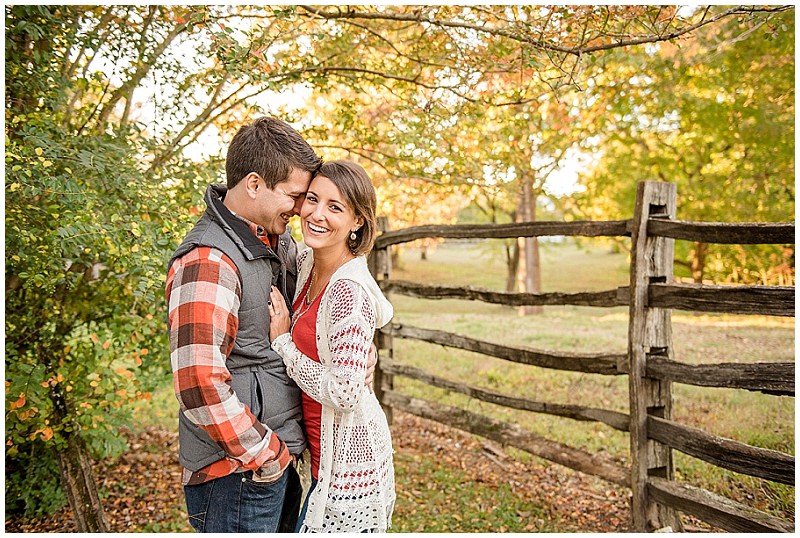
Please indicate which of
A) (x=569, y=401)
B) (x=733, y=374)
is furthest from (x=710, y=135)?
(x=733, y=374)

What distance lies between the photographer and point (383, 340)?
5.80 m

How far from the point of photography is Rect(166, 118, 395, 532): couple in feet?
6.27

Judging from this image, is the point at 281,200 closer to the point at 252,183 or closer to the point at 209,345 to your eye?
the point at 252,183

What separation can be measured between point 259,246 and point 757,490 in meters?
3.89

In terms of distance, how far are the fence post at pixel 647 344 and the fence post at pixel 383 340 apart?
2436mm

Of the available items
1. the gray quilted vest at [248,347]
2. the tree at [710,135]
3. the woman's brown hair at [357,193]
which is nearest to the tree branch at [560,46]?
the woman's brown hair at [357,193]

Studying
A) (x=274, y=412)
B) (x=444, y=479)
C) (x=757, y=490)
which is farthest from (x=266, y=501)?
(x=757, y=490)

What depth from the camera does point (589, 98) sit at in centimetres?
978

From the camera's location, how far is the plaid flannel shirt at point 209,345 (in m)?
1.87

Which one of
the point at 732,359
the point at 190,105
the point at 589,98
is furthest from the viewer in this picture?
the point at 589,98

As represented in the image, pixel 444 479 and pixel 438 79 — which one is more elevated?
pixel 438 79

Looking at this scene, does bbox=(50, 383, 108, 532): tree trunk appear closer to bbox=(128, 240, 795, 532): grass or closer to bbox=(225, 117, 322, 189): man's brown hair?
bbox=(128, 240, 795, 532): grass

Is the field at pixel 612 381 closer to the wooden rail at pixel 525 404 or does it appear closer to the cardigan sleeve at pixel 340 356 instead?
the wooden rail at pixel 525 404

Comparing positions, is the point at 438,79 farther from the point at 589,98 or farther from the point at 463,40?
the point at 589,98
